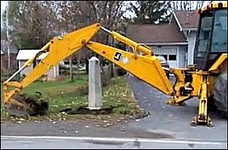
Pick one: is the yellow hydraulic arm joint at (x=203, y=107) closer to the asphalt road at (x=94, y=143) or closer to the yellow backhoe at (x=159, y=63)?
the yellow backhoe at (x=159, y=63)

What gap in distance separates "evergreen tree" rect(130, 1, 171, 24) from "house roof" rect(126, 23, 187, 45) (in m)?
13.5

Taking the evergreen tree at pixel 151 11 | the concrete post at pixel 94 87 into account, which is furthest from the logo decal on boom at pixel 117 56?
the evergreen tree at pixel 151 11

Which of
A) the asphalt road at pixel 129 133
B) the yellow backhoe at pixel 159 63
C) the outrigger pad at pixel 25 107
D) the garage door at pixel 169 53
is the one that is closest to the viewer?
the asphalt road at pixel 129 133

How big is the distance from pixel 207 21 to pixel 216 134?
4469 mm

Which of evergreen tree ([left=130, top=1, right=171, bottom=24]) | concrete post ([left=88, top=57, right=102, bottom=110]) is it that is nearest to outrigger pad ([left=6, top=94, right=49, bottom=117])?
concrete post ([left=88, top=57, right=102, bottom=110])

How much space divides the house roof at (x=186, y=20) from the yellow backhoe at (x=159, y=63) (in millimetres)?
23338

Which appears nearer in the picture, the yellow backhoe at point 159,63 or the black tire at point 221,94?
the black tire at point 221,94

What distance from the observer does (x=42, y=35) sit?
46.3m

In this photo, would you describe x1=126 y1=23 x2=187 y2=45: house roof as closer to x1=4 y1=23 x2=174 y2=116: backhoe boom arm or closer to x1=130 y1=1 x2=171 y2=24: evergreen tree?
x1=130 y1=1 x2=171 y2=24: evergreen tree

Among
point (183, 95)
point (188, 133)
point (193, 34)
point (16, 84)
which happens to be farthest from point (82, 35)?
point (193, 34)

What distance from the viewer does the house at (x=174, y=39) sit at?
39531 millimetres

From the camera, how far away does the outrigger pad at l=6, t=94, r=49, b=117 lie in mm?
14289

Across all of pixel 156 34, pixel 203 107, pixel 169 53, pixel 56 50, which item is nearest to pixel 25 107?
pixel 56 50

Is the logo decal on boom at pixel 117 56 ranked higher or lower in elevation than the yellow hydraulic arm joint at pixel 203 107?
higher
